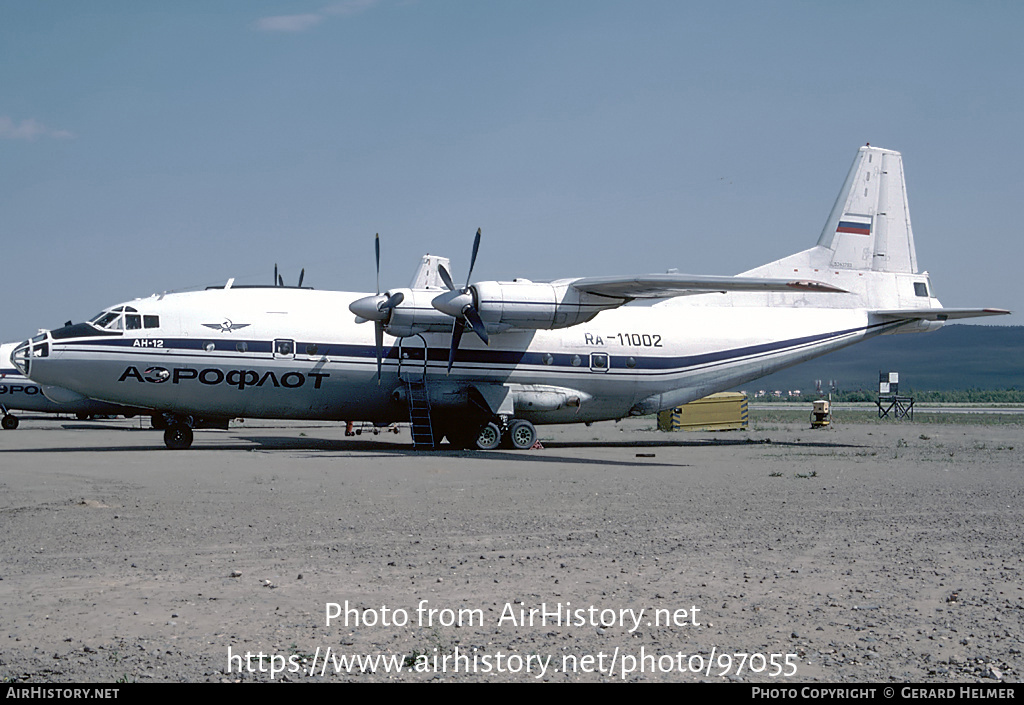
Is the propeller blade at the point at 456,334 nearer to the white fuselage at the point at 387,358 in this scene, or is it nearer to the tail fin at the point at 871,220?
the white fuselage at the point at 387,358

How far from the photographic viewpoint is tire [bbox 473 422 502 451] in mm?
25831

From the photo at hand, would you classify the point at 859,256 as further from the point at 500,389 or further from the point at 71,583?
the point at 71,583

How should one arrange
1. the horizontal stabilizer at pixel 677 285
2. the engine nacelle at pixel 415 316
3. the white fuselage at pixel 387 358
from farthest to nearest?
the engine nacelle at pixel 415 316 < the white fuselage at pixel 387 358 < the horizontal stabilizer at pixel 677 285

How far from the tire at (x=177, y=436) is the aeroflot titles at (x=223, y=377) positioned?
1879mm

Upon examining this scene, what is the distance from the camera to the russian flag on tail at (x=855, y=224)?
30766mm

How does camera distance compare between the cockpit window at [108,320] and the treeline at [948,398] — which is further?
the treeline at [948,398]

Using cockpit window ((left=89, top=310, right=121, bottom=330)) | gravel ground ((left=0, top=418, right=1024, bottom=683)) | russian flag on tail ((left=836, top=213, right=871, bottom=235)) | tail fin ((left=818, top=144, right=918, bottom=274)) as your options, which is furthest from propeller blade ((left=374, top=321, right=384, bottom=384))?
russian flag on tail ((left=836, top=213, right=871, bottom=235))

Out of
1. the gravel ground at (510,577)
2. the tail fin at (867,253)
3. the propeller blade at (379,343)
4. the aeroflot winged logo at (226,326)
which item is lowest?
the gravel ground at (510,577)

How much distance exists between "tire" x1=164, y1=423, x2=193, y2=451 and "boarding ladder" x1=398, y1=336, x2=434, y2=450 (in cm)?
613

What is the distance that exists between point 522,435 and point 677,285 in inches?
262

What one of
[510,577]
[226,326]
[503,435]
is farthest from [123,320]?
[510,577]

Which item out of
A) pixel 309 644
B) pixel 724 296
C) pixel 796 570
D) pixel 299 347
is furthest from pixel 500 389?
pixel 309 644

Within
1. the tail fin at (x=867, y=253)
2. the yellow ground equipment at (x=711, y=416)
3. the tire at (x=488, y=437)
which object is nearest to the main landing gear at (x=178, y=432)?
the tire at (x=488, y=437)
